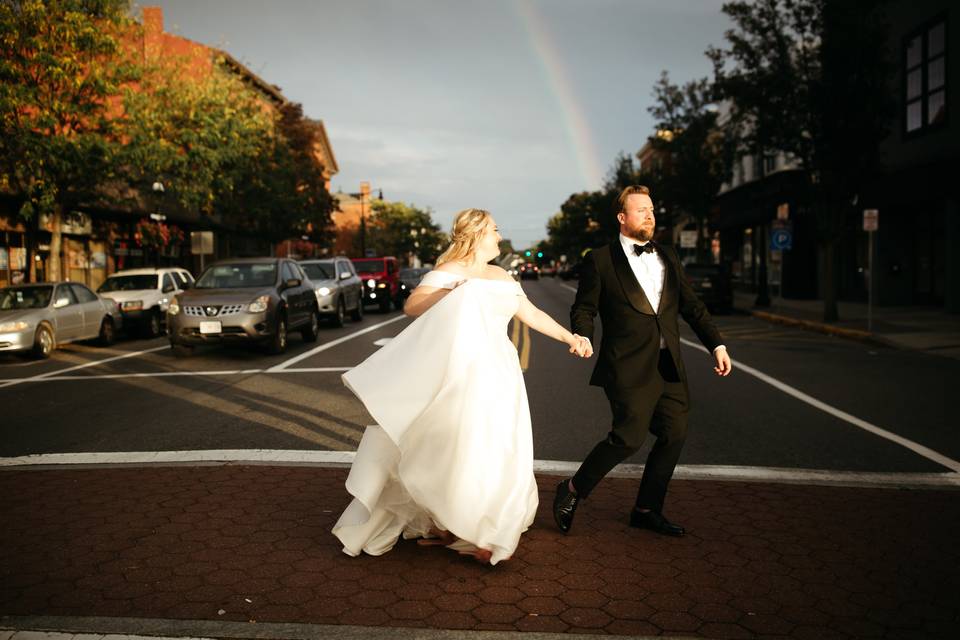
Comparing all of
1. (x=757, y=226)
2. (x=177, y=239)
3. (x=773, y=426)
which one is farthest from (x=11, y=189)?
(x=757, y=226)

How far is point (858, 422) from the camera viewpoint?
8.90 meters

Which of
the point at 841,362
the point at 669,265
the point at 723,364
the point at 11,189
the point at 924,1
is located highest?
the point at 924,1

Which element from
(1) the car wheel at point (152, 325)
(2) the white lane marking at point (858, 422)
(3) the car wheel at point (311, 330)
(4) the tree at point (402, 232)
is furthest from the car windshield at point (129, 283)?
(4) the tree at point (402, 232)

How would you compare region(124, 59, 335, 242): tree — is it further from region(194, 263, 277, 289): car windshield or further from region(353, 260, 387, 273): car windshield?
region(194, 263, 277, 289): car windshield

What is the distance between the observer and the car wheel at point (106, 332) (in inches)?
739

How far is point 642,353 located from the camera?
4.86 metres

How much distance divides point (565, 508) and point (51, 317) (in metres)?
14.6

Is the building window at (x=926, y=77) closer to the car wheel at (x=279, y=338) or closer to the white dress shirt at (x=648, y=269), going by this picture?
the car wheel at (x=279, y=338)

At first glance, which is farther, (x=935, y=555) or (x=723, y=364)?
(x=723, y=364)

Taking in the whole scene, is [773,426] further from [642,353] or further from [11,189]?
[11,189]

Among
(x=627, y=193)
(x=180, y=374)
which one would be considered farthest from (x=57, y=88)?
(x=627, y=193)

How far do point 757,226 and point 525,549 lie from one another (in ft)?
136

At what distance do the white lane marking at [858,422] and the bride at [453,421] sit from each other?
166 inches

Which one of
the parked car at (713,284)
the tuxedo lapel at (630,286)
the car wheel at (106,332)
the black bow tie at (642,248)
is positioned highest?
the black bow tie at (642,248)
